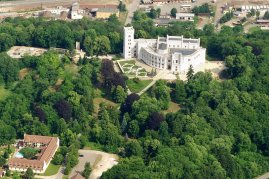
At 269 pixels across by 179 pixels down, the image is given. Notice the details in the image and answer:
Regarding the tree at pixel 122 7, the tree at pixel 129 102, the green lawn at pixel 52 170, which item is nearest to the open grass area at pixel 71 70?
the tree at pixel 129 102

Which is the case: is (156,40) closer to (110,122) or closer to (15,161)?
(110,122)

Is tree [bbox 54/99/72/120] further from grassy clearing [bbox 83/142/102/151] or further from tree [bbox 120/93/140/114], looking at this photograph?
tree [bbox 120/93/140/114]

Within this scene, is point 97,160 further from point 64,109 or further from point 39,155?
point 64,109

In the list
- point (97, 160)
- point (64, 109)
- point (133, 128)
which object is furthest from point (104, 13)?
point (97, 160)

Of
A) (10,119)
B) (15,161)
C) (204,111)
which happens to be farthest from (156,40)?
(15,161)

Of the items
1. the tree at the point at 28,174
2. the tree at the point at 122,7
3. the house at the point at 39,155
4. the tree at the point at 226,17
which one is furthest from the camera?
the tree at the point at 122,7

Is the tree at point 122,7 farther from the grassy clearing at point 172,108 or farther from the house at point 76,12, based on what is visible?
the grassy clearing at point 172,108
